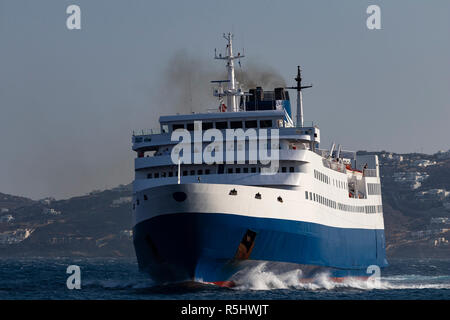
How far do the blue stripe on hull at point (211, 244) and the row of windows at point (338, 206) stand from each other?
1636mm

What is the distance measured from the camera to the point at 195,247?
47844 mm

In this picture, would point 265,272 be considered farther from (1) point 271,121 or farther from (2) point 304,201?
(1) point 271,121

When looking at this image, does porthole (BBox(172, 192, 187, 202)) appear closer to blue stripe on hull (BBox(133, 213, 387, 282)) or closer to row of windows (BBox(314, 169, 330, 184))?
blue stripe on hull (BBox(133, 213, 387, 282))

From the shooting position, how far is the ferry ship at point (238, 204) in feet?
158

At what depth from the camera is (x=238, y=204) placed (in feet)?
161

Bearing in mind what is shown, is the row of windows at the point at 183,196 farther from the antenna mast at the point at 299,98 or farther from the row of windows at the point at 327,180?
the antenna mast at the point at 299,98

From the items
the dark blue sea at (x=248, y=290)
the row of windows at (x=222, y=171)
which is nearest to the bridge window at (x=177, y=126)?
the row of windows at (x=222, y=171)

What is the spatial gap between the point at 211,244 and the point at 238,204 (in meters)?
2.49

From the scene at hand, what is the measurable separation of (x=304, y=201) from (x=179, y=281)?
341 inches

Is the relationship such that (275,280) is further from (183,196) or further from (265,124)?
(265,124)

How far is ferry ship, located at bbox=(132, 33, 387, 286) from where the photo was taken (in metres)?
48.2

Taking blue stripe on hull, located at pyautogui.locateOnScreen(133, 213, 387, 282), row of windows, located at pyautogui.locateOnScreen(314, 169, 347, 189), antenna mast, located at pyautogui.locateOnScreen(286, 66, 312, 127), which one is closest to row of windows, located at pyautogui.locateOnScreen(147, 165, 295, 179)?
row of windows, located at pyautogui.locateOnScreen(314, 169, 347, 189)

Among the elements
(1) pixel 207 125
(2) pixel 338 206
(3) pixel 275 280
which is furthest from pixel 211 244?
(2) pixel 338 206
